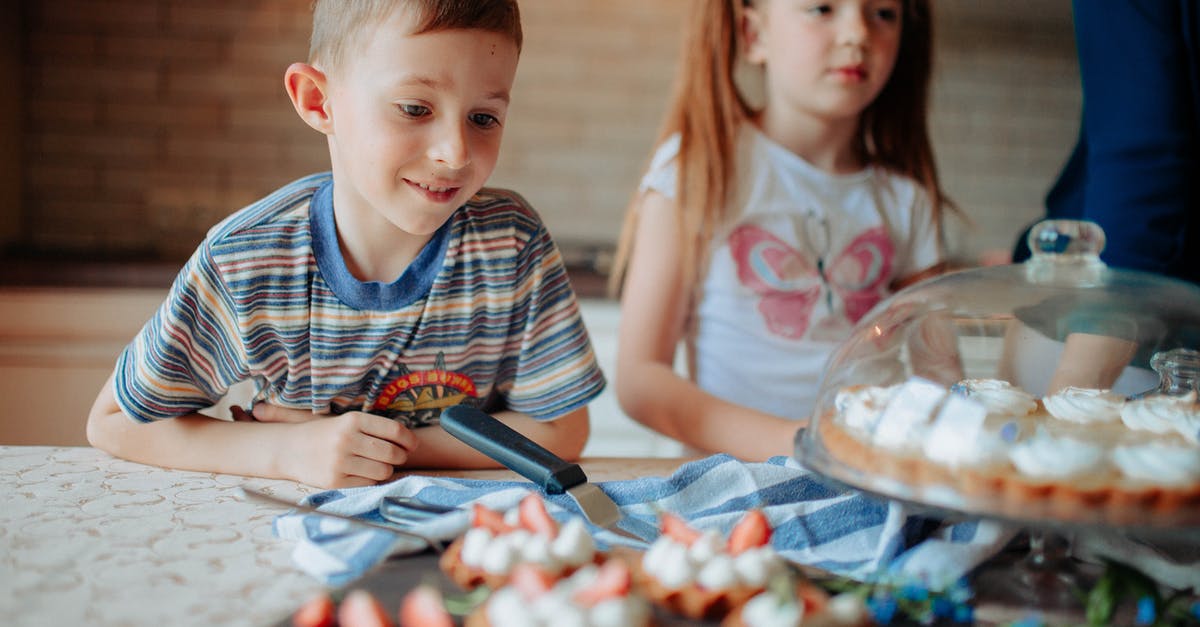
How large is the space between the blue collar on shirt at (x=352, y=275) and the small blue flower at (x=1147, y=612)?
662 mm

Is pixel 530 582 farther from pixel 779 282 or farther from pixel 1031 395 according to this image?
pixel 779 282

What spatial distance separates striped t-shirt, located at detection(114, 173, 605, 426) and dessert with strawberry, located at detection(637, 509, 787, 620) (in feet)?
1.46

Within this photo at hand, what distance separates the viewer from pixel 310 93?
95 cm

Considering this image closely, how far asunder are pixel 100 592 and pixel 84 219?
230 cm

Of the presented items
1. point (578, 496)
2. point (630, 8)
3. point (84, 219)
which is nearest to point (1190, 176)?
point (578, 496)

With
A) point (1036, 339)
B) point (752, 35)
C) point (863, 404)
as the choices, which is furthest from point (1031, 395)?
point (752, 35)

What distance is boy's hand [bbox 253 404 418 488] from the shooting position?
896 mm

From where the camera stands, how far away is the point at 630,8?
2734 millimetres

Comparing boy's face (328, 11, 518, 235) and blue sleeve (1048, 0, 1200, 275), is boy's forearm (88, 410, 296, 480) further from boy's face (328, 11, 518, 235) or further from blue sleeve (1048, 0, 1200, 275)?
blue sleeve (1048, 0, 1200, 275)

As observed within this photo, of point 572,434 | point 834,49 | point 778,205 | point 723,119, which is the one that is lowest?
point 572,434

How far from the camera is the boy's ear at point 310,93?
3.06ft

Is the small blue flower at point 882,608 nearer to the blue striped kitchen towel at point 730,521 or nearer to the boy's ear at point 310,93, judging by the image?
the blue striped kitchen towel at point 730,521

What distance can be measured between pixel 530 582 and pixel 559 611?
5 centimetres

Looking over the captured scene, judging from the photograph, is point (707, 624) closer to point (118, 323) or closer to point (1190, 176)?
point (1190, 176)
